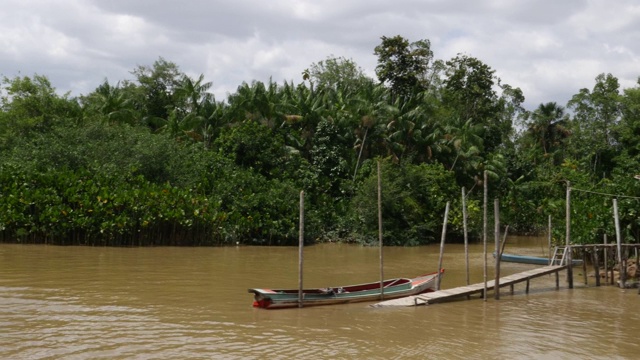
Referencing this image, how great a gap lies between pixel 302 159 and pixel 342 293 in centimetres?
1787

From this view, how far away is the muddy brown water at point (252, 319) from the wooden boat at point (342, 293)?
160 mm

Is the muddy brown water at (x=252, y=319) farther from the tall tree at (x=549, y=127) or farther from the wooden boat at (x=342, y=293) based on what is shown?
the tall tree at (x=549, y=127)

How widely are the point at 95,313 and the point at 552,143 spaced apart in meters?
34.6

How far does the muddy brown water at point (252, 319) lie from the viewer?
866 cm

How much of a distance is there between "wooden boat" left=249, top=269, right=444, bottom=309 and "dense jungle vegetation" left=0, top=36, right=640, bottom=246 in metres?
7.09

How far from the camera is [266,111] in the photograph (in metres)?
30.3

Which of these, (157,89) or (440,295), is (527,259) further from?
(157,89)

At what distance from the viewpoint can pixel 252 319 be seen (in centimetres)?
1043

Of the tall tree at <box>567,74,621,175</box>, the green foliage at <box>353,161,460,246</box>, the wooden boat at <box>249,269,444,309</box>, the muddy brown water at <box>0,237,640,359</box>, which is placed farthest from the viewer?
the tall tree at <box>567,74,621,175</box>

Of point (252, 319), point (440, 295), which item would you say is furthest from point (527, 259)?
point (252, 319)

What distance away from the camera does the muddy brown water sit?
8.66 meters

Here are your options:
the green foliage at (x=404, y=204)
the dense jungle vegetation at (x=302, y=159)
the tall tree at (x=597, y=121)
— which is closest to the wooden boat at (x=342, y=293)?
the dense jungle vegetation at (x=302, y=159)

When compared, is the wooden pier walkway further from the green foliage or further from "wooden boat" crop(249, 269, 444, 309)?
the green foliage

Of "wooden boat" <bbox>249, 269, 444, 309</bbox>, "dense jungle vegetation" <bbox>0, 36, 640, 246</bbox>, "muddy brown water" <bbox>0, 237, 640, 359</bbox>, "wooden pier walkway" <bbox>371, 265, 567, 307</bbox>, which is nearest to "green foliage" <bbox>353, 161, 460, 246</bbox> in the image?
"dense jungle vegetation" <bbox>0, 36, 640, 246</bbox>
